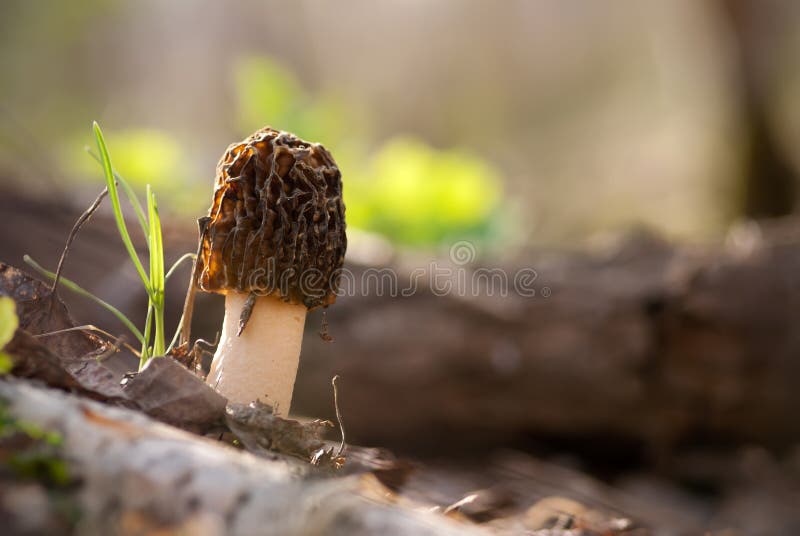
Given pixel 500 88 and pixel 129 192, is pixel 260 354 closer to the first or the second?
pixel 129 192

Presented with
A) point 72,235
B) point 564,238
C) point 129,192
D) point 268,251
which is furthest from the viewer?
point 564,238

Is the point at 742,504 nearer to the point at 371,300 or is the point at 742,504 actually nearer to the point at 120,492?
the point at 371,300

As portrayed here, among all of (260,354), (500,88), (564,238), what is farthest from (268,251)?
(500,88)

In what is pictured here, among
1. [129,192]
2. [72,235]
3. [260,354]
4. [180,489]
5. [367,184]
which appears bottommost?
[180,489]

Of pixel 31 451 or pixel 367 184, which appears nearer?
A: pixel 31 451

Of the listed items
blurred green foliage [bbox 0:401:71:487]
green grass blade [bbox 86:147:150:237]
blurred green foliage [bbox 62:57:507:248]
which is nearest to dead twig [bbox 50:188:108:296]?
green grass blade [bbox 86:147:150:237]

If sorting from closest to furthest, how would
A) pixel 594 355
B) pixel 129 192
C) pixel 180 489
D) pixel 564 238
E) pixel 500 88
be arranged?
pixel 180 489, pixel 129 192, pixel 594 355, pixel 564 238, pixel 500 88
